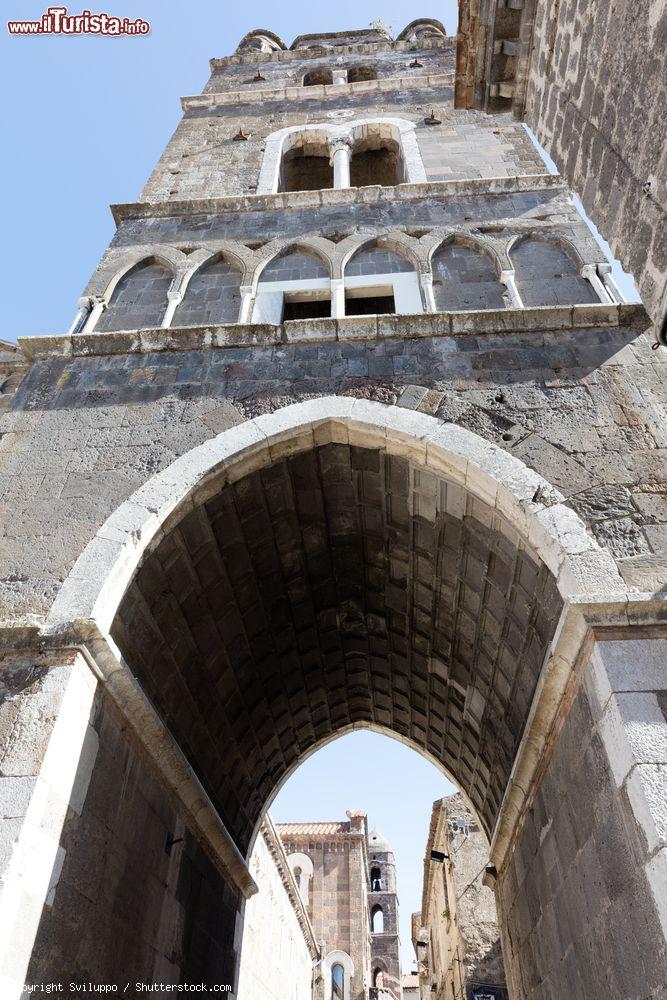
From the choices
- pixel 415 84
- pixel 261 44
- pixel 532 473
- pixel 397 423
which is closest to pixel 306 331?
pixel 397 423

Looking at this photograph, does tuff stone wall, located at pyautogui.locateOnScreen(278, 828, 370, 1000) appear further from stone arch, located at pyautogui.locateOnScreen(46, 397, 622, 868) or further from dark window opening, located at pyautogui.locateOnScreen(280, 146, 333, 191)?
stone arch, located at pyautogui.locateOnScreen(46, 397, 622, 868)

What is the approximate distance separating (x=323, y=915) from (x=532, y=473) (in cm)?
2833

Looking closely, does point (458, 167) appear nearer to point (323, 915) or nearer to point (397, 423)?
point (397, 423)

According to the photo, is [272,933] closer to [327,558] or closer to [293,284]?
[327,558]

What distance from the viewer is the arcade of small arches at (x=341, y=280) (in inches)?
237

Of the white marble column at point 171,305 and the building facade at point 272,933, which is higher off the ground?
the white marble column at point 171,305

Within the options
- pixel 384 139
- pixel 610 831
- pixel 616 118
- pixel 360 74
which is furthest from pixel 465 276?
pixel 360 74

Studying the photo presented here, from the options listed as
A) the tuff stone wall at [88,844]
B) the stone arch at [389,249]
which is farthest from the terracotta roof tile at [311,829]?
the stone arch at [389,249]

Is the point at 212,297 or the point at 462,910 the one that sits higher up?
the point at 212,297

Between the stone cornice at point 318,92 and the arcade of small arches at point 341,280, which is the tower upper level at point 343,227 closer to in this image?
the arcade of small arches at point 341,280

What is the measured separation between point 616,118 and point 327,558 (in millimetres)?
3879

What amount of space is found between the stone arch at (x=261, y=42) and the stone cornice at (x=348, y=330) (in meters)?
9.93

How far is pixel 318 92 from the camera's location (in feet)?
34.6

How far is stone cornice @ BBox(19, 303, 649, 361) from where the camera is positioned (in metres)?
5.45
